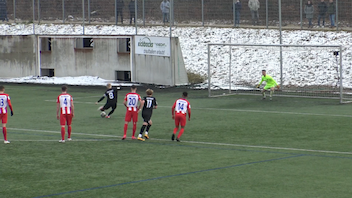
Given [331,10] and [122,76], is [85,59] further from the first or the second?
[331,10]

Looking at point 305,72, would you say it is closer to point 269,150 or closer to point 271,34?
point 271,34

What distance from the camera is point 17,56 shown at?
40.6 meters

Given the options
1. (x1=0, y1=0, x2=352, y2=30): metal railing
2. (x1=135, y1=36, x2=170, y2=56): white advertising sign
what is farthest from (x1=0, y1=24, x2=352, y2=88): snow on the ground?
(x1=135, y1=36, x2=170, y2=56): white advertising sign

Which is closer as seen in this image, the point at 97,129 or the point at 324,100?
the point at 97,129

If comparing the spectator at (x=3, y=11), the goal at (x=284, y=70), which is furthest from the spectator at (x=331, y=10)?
the spectator at (x=3, y=11)

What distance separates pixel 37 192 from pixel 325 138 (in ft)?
32.3

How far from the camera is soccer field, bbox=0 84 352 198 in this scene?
501 inches

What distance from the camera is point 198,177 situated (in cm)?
1371

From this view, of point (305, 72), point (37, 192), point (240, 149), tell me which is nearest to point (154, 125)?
point (240, 149)

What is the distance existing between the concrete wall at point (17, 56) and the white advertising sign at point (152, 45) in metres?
7.41

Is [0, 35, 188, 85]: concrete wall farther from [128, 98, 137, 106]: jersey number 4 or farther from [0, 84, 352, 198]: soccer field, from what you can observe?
[128, 98, 137, 106]: jersey number 4

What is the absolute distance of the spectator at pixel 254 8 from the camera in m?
38.7

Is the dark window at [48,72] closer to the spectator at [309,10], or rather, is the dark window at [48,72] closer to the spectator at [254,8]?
the spectator at [254,8]

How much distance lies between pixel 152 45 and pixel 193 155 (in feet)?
67.8
